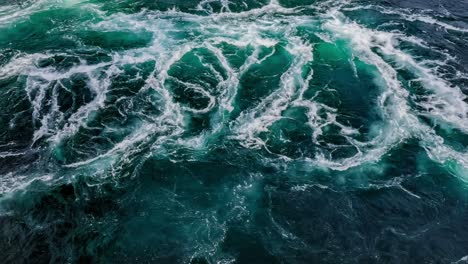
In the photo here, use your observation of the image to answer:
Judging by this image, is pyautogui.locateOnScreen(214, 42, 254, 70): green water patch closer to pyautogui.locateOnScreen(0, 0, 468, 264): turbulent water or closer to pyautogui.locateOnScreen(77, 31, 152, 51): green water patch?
pyautogui.locateOnScreen(0, 0, 468, 264): turbulent water

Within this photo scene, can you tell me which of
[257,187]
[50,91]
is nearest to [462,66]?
[257,187]

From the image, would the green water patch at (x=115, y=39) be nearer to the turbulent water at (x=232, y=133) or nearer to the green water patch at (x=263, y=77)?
the turbulent water at (x=232, y=133)

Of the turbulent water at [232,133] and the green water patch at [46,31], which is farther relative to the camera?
the green water patch at [46,31]

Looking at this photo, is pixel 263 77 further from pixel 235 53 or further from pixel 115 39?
pixel 115 39

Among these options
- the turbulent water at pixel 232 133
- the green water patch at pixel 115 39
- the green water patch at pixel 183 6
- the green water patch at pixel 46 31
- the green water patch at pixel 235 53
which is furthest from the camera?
the green water patch at pixel 183 6

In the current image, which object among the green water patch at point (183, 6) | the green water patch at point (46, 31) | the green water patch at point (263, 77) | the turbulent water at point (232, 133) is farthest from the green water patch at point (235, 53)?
the green water patch at point (46, 31)

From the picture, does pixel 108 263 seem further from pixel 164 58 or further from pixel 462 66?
pixel 462 66

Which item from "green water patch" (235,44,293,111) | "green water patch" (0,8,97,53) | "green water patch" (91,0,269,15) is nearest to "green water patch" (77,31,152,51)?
"green water patch" (0,8,97,53)

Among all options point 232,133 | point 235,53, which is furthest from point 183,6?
point 232,133
